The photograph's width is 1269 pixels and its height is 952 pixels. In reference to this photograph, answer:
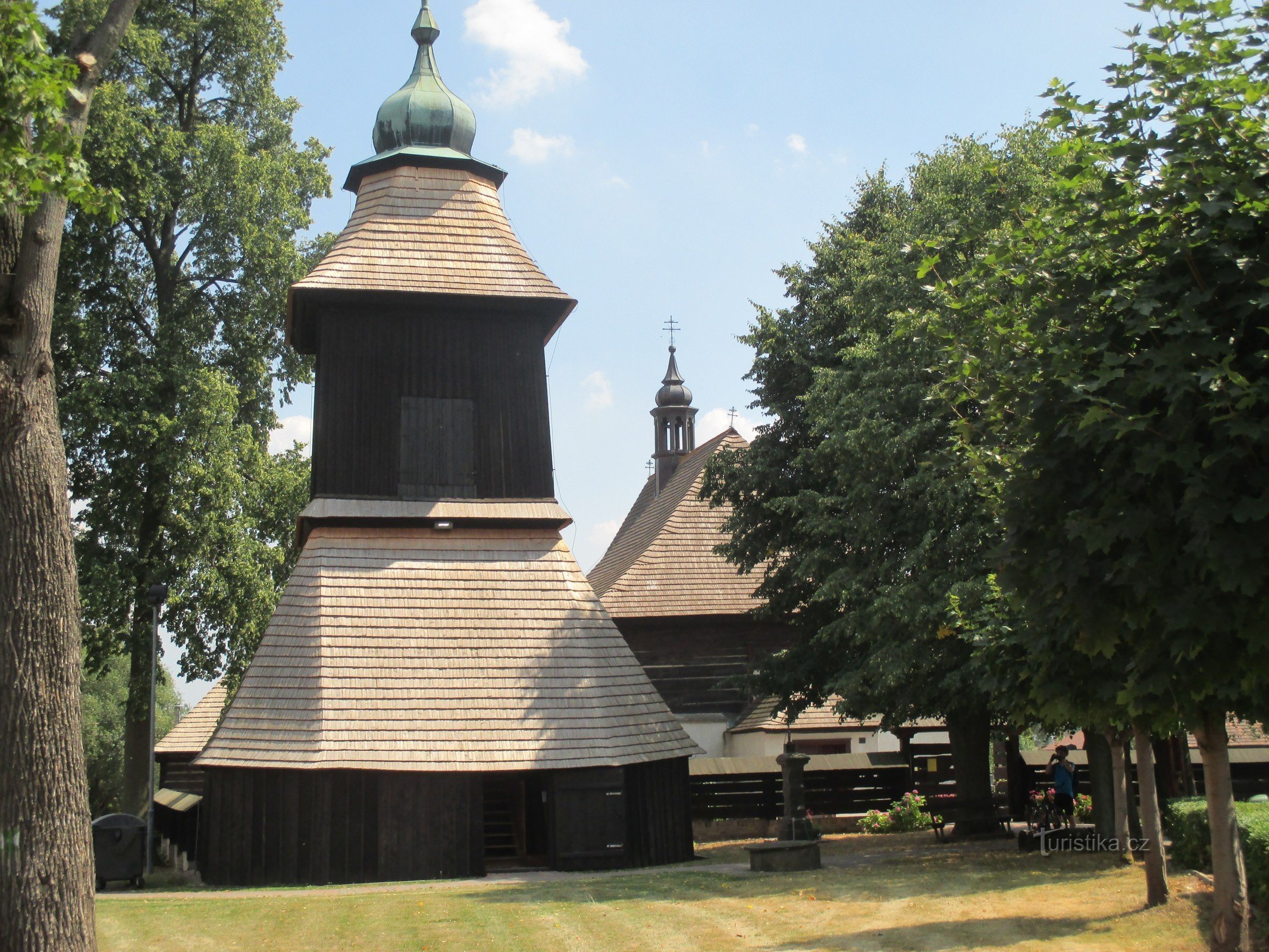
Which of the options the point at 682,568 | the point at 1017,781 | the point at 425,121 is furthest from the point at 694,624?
the point at 425,121

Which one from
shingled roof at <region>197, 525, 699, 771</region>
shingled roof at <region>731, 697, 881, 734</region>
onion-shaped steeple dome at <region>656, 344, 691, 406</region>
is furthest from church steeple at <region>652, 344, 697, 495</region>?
shingled roof at <region>197, 525, 699, 771</region>

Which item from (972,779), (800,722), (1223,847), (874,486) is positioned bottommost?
(972,779)

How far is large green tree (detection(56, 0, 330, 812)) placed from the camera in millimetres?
23781

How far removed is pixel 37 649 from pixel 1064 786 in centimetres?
1495

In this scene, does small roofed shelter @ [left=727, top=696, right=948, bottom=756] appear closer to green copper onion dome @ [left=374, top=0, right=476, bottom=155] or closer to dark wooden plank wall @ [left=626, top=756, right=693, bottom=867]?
dark wooden plank wall @ [left=626, top=756, right=693, bottom=867]

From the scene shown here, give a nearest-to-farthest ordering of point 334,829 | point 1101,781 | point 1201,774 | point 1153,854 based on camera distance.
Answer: point 1153,854, point 334,829, point 1101,781, point 1201,774

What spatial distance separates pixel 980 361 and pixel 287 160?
21.7 m

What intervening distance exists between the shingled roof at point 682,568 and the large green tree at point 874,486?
5.04m

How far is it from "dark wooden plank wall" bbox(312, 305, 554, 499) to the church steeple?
2377 centimetres

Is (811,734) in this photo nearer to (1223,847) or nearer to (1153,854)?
(1153,854)

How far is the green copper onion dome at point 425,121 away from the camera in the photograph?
2286 centimetres

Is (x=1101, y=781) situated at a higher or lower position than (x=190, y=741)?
lower

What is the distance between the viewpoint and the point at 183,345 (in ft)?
82.8

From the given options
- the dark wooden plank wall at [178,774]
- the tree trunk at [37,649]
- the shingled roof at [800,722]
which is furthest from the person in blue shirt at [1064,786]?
the dark wooden plank wall at [178,774]
